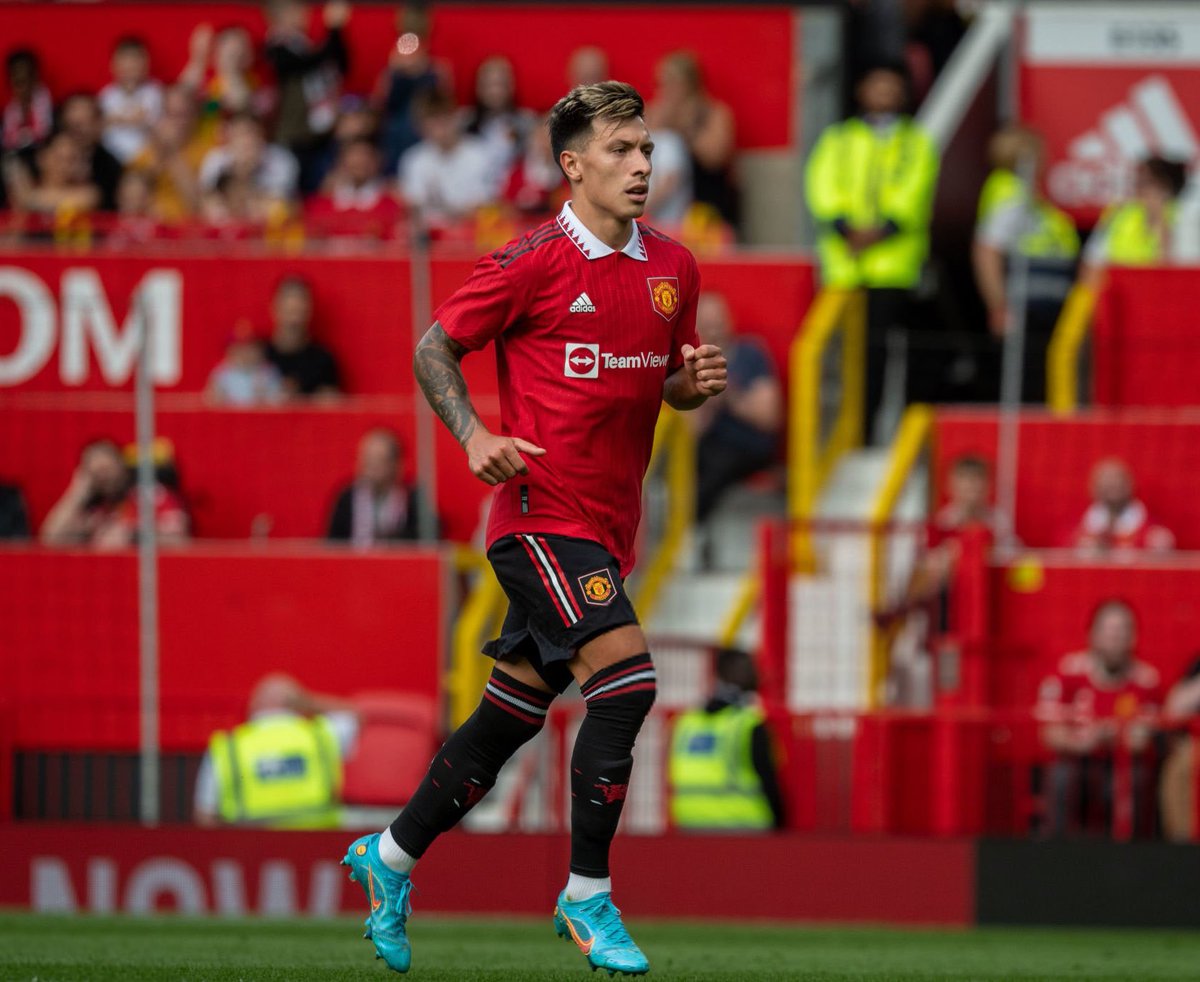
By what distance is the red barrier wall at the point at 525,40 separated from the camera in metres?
16.4

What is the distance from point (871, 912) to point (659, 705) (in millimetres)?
1480

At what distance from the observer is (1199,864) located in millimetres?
10844

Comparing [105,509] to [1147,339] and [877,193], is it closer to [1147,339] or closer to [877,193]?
[877,193]

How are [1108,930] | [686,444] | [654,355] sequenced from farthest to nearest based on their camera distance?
[686,444]
[1108,930]
[654,355]

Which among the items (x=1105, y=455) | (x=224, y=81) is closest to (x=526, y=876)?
(x=1105, y=455)

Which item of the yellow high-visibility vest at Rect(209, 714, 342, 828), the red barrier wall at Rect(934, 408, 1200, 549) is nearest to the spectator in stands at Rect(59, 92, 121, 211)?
the yellow high-visibility vest at Rect(209, 714, 342, 828)

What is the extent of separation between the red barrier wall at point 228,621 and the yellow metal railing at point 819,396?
90.5 inches

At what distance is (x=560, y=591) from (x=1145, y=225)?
982 cm

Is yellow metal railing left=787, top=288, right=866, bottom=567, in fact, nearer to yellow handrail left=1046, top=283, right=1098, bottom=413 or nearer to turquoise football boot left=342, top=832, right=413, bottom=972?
yellow handrail left=1046, top=283, right=1098, bottom=413

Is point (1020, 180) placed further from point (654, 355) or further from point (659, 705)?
point (654, 355)

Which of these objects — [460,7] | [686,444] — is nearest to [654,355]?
[686,444]

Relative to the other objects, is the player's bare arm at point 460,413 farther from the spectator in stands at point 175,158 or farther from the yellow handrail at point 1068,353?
the spectator in stands at point 175,158

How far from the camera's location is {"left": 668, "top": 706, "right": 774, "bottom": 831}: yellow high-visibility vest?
1128 cm

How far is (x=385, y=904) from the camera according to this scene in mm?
6441
